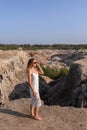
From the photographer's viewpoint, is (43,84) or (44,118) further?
(43,84)

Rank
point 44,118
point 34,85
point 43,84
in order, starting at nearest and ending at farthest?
1. point 34,85
2. point 44,118
3. point 43,84

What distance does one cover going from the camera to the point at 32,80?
901cm

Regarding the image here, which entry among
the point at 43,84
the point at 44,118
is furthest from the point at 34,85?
the point at 43,84

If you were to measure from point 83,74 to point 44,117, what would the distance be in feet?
31.1

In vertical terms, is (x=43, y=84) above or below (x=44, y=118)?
below

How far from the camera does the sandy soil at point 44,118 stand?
8938 millimetres

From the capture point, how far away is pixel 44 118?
945cm

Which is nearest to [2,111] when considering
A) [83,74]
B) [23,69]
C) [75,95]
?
[75,95]

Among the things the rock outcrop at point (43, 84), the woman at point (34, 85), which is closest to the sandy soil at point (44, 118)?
the woman at point (34, 85)

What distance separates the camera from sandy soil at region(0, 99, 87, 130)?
894 centimetres

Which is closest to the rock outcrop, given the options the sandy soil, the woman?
the sandy soil

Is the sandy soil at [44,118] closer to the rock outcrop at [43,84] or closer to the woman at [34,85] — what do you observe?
the woman at [34,85]

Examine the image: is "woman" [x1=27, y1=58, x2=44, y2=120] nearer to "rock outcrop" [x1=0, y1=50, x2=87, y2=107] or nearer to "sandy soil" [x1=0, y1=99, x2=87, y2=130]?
"sandy soil" [x1=0, y1=99, x2=87, y2=130]

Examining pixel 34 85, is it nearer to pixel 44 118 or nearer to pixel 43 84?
pixel 44 118
